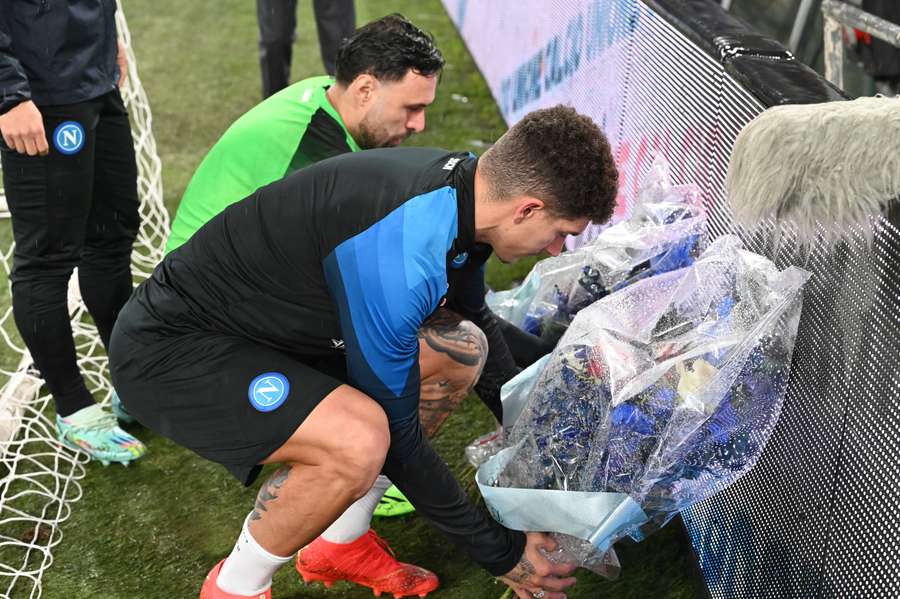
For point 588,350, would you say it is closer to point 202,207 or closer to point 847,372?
point 847,372

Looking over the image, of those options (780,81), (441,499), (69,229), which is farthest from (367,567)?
(780,81)

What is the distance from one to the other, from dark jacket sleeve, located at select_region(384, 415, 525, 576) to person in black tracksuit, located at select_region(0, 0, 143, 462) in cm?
118

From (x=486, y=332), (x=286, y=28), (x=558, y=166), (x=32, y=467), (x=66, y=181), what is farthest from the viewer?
(x=286, y=28)

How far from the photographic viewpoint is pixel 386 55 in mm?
2557

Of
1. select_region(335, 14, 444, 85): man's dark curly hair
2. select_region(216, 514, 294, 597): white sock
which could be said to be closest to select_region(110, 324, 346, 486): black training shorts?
select_region(216, 514, 294, 597): white sock

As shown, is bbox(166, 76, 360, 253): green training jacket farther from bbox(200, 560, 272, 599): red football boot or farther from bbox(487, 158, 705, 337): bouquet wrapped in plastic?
bbox(200, 560, 272, 599): red football boot

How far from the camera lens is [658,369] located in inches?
72.5

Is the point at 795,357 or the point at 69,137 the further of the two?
the point at 69,137

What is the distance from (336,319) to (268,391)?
0.67 feet

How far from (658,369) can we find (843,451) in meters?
0.36

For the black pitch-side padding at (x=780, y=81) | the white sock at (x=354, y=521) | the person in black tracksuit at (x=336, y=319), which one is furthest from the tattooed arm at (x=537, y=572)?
the black pitch-side padding at (x=780, y=81)

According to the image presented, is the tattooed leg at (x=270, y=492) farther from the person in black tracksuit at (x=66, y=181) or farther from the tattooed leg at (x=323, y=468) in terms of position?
the person in black tracksuit at (x=66, y=181)

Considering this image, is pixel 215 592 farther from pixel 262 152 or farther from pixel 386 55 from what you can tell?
pixel 386 55

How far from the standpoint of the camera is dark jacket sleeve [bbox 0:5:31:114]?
2.30 meters
